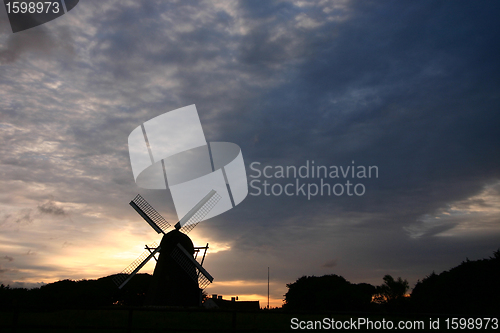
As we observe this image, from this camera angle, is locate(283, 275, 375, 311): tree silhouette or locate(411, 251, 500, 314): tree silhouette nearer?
locate(411, 251, 500, 314): tree silhouette

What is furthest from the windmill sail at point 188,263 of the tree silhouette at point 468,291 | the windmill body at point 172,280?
the tree silhouette at point 468,291

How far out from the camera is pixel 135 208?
32.0m

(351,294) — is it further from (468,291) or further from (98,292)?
(98,292)

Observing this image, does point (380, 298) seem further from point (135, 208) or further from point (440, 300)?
point (135, 208)

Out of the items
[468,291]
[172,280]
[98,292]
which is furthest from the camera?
[98,292]

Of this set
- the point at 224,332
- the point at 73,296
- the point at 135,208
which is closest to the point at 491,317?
the point at 224,332

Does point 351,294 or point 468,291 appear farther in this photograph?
point 351,294

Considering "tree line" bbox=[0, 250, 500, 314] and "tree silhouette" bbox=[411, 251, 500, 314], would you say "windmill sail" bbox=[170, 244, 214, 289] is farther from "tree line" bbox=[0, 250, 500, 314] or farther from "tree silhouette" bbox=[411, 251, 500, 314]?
"tree silhouette" bbox=[411, 251, 500, 314]

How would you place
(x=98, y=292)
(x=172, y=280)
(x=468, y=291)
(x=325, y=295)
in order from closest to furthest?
(x=172, y=280), (x=468, y=291), (x=98, y=292), (x=325, y=295)

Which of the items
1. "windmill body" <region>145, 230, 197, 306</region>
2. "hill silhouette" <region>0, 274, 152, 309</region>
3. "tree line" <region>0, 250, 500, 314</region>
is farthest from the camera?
"hill silhouette" <region>0, 274, 152, 309</region>

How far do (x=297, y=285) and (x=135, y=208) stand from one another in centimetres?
4320

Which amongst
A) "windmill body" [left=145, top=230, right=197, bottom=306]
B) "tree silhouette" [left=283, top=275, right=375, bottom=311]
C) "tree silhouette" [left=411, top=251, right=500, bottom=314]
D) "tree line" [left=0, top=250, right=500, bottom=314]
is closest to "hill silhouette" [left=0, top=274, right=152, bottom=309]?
"tree line" [left=0, top=250, right=500, bottom=314]

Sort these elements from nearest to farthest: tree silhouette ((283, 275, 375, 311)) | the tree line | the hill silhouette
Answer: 1. the tree line
2. the hill silhouette
3. tree silhouette ((283, 275, 375, 311))

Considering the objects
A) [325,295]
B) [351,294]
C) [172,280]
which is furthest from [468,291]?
[172,280]
